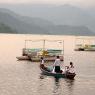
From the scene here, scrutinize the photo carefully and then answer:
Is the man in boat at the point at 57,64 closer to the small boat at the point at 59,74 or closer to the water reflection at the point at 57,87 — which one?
the small boat at the point at 59,74

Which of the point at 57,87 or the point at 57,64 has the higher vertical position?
the point at 57,64

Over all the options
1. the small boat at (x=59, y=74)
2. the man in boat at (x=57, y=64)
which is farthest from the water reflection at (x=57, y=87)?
the man in boat at (x=57, y=64)

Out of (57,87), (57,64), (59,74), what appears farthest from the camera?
(59,74)

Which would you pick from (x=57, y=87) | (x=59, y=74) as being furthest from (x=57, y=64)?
(x=57, y=87)

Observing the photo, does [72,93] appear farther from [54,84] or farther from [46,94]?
[54,84]

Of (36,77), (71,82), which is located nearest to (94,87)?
(71,82)

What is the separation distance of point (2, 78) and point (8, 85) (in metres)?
6.64

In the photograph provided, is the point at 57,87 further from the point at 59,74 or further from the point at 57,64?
the point at 59,74

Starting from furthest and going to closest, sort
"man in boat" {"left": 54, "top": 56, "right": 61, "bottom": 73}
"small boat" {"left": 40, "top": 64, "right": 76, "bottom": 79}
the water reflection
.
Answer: "man in boat" {"left": 54, "top": 56, "right": 61, "bottom": 73}
"small boat" {"left": 40, "top": 64, "right": 76, "bottom": 79}
the water reflection

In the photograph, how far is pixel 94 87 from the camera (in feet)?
141

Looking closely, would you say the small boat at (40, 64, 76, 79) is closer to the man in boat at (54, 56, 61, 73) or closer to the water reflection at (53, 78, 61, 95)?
the man in boat at (54, 56, 61, 73)

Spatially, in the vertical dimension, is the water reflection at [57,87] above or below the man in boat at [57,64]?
below

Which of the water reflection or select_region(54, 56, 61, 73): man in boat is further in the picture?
select_region(54, 56, 61, 73): man in boat

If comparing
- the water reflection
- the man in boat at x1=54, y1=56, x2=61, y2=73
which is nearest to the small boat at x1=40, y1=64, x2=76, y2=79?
the man in boat at x1=54, y1=56, x2=61, y2=73
